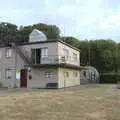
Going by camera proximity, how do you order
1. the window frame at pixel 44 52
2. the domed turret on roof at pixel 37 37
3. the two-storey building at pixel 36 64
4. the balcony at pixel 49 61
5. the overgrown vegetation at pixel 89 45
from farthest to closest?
the overgrown vegetation at pixel 89 45, the domed turret on roof at pixel 37 37, the window frame at pixel 44 52, the two-storey building at pixel 36 64, the balcony at pixel 49 61

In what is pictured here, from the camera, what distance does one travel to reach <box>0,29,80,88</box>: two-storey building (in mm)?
28422

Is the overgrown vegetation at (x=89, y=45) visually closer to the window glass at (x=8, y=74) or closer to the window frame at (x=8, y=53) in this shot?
the window frame at (x=8, y=53)

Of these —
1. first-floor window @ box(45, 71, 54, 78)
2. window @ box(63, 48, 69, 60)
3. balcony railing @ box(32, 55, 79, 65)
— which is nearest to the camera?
balcony railing @ box(32, 55, 79, 65)

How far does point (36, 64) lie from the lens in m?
28.3

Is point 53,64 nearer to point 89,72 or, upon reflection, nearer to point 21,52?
point 21,52

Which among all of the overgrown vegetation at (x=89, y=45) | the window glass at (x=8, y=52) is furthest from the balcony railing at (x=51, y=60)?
the overgrown vegetation at (x=89, y=45)

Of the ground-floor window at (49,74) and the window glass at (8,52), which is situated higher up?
the window glass at (8,52)

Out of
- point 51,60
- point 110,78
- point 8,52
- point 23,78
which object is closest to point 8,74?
point 23,78

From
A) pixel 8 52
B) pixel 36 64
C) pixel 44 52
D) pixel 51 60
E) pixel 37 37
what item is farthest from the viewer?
pixel 37 37

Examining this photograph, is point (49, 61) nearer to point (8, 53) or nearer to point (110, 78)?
point (8, 53)

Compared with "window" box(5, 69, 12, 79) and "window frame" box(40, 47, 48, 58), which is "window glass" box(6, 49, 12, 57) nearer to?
"window" box(5, 69, 12, 79)

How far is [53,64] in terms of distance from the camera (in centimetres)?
2744

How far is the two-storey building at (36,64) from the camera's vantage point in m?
28.4

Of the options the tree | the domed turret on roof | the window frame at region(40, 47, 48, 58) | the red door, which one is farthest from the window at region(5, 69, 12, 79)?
the tree
